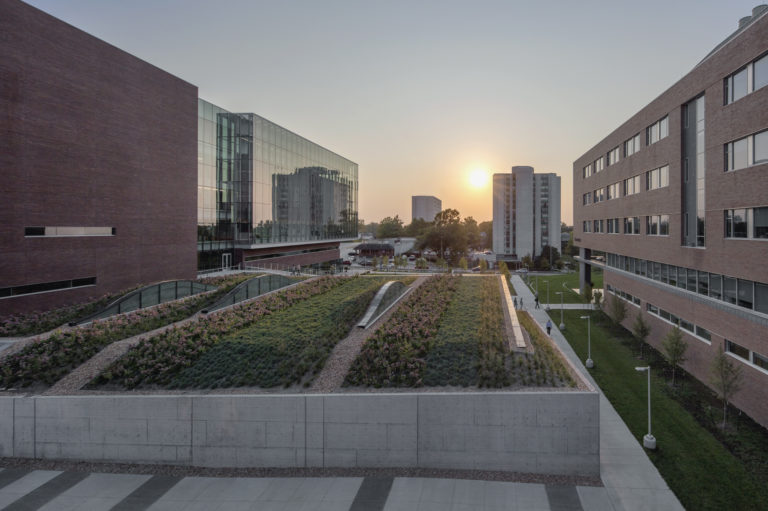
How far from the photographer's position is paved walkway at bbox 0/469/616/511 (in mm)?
11227

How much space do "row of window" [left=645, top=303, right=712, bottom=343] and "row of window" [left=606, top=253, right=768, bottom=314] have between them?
1.86 meters

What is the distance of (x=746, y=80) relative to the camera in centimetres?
1819

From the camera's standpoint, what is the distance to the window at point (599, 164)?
1573 inches

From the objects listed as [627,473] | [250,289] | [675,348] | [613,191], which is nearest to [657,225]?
[675,348]

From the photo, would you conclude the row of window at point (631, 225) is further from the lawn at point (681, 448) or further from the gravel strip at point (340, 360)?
the gravel strip at point (340, 360)

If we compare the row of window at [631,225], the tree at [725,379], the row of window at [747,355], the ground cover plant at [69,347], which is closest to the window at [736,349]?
the row of window at [747,355]

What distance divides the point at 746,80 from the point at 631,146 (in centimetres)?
1510

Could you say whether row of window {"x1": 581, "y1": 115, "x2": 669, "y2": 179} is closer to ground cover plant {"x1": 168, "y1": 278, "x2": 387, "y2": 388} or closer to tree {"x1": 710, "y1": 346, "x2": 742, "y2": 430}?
tree {"x1": 710, "y1": 346, "x2": 742, "y2": 430}

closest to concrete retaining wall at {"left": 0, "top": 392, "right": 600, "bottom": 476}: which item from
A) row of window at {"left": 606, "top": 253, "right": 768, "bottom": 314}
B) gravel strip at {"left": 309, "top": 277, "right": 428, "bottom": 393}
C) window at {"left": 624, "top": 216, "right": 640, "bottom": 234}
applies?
gravel strip at {"left": 309, "top": 277, "right": 428, "bottom": 393}

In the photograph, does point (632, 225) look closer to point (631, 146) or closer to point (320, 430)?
point (631, 146)

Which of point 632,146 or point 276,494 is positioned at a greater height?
point 632,146

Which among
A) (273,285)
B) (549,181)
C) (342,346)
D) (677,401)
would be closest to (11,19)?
(273,285)

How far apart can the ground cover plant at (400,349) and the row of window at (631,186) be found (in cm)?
1623

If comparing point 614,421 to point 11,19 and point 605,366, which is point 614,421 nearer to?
point 605,366
